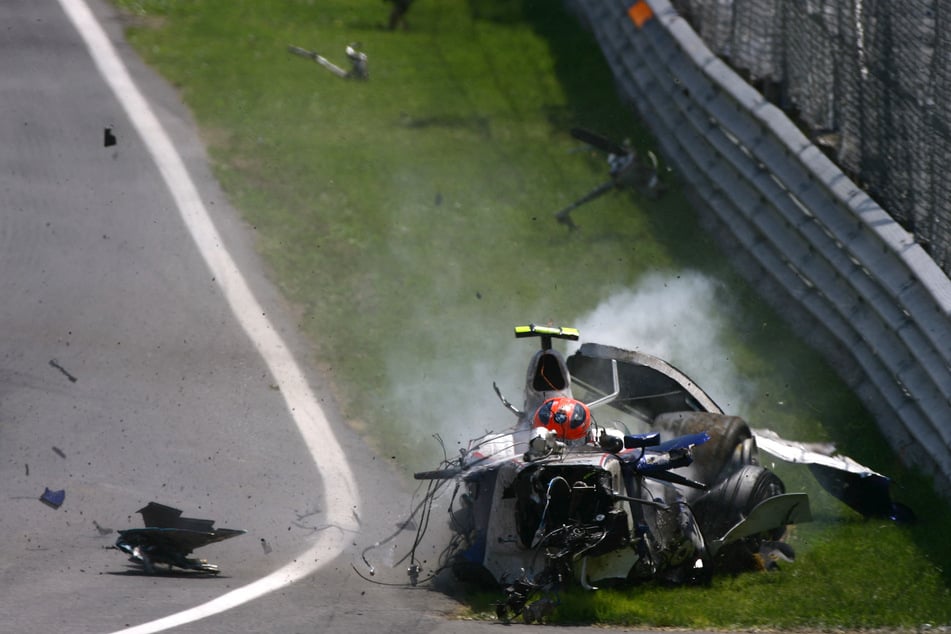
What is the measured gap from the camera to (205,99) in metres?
18.7

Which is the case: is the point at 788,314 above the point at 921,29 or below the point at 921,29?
below

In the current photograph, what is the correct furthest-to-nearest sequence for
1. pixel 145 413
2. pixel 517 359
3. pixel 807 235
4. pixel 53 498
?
1. pixel 517 359
2. pixel 807 235
3. pixel 145 413
4. pixel 53 498

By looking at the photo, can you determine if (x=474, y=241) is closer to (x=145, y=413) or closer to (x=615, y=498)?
(x=145, y=413)

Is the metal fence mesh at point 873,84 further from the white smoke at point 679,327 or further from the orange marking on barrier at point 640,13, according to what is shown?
the white smoke at point 679,327

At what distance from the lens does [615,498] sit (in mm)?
9594

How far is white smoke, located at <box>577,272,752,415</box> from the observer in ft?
44.2

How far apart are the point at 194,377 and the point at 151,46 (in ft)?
28.5

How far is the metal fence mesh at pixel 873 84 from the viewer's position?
38.0 feet

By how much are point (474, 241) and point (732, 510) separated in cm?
722

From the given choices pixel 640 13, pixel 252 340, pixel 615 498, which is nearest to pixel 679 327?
pixel 615 498

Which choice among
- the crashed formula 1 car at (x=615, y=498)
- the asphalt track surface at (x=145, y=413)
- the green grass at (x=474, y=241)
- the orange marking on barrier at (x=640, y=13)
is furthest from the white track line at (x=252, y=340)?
the orange marking on barrier at (x=640, y=13)

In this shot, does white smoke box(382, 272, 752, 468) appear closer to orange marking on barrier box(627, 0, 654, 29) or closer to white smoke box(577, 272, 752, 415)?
white smoke box(577, 272, 752, 415)

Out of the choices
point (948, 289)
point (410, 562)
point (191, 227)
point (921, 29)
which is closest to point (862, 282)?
point (948, 289)

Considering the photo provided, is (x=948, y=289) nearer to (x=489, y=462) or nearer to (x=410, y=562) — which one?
(x=489, y=462)
